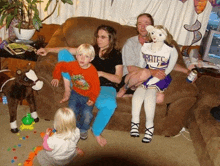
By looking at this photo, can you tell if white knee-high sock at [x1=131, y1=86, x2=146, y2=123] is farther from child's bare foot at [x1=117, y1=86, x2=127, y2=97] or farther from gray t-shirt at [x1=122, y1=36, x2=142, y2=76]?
gray t-shirt at [x1=122, y1=36, x2=142, y2=76]

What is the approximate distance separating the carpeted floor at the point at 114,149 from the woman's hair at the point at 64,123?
1.76 ft

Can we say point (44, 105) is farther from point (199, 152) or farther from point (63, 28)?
point (199, 152)

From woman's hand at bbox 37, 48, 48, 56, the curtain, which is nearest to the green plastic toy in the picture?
woman's hand at bbox 37, 48, 48, 56

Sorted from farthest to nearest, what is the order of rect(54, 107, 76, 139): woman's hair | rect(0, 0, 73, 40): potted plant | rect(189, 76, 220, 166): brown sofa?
rect(0, 0, 73, 40): potted plant
rect(189, 76, 220, 166): brown sofa
rect(54, 107, 76, 139): woman's hair

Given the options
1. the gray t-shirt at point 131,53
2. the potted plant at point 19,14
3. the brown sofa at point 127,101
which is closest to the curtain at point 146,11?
the potted plant at point 19,14

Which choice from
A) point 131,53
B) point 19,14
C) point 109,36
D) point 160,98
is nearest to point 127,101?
point 160,98

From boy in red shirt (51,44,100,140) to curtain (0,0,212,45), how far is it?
1.57m

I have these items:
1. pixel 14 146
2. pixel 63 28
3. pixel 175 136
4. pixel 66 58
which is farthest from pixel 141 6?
pixel 14 146

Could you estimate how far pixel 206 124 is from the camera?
2.79m

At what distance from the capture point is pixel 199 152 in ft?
9.39

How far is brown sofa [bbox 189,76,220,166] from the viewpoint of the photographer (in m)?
2.54

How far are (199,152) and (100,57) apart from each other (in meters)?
1.53

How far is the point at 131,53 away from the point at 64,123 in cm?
134

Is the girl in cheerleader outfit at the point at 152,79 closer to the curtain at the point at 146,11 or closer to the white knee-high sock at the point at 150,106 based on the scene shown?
the white knee-high sock at the point at 150,106
